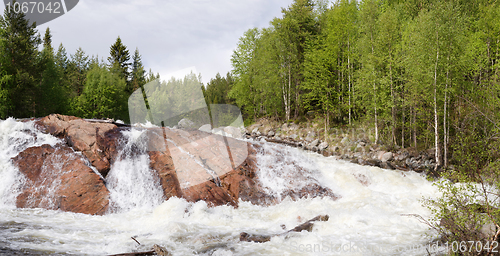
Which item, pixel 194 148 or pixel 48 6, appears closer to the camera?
pixel 48 6

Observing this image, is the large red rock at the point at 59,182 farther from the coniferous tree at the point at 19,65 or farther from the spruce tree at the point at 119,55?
the spruce tree at the point at 119,55

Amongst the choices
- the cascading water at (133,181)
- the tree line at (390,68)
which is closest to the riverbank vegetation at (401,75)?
the tree line at (390,68)

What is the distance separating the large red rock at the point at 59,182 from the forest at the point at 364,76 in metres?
4.76

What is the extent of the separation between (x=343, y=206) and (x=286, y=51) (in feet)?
71.8

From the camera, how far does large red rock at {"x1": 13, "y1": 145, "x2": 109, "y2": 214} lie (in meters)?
9.10

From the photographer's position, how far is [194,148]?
11656 mm

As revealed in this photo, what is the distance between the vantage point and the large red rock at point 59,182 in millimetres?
9102

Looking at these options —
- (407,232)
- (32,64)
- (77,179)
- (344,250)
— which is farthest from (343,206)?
(32,64)

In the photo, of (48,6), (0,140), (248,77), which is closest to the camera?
(48,6)

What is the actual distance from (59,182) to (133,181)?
2350 mm

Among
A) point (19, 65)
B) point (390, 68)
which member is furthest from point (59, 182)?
point (19, 65)

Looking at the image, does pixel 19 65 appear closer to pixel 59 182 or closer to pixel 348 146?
pixel 59 182

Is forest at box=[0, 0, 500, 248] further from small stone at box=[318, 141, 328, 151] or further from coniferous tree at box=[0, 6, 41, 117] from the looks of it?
small stone at box=[318, 141, 328, 151]

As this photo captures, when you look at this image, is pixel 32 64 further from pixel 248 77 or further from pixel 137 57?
pixel 137 57
